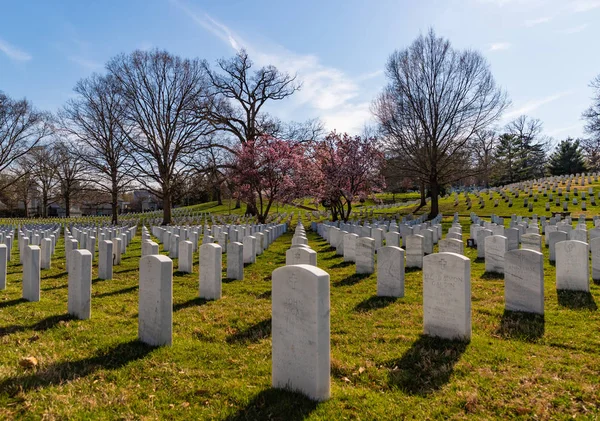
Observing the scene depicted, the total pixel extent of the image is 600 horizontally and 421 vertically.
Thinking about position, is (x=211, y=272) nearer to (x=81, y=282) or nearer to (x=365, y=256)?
(x=81, y=282)

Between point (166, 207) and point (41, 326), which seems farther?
point (166, 207)

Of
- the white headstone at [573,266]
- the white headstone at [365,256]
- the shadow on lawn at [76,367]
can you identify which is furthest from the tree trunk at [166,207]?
Result: the white headstone at [573,266]

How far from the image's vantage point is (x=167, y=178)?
93.9 feet

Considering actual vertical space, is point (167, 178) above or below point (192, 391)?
above

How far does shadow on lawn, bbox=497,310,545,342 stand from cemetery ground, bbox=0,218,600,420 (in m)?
0.02

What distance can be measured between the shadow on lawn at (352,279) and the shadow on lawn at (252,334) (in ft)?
9.43

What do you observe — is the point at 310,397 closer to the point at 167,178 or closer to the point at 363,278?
the point at 363,278

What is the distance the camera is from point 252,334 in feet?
16.0

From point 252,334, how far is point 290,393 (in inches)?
66.1

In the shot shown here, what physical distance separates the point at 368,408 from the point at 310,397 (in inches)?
18.8

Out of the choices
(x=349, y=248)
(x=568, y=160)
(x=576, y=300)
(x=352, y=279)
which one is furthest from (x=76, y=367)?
(x=568, y=160)

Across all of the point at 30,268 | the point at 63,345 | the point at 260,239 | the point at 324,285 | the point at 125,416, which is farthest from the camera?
the point at 260,239

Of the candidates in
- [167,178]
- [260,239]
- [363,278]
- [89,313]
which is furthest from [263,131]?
[89,313]

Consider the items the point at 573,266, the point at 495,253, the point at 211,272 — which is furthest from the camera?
the point at 495,253
